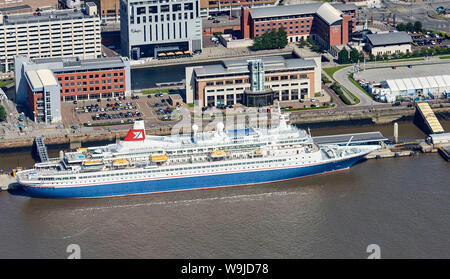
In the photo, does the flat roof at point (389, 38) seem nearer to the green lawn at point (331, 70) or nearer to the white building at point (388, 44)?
the white building at point (388, 44)

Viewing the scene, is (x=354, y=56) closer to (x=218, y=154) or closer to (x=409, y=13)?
(x=409, y=13)

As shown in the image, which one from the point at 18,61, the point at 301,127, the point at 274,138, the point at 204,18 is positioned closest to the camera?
the point at 274,138

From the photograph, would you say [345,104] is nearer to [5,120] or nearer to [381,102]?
[381,102]

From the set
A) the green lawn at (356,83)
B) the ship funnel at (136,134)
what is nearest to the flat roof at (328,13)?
the green lawn at (356,83)

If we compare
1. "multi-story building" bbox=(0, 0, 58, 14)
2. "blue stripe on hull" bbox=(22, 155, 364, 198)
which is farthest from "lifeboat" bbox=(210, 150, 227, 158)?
"multi-story building" bbox=(0, 0, 58, 14)

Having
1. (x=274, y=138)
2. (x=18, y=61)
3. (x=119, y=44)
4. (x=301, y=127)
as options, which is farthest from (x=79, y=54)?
(x=274, y=138)

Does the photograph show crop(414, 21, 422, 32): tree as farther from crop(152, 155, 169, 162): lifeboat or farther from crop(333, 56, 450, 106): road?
crop(152, 155, 169, 162): lifeboat
